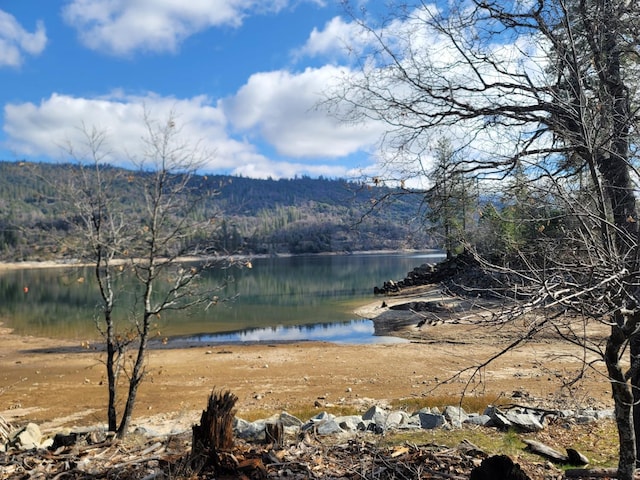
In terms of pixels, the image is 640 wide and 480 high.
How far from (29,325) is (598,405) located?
A: 35.4 m

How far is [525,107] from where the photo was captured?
498cm

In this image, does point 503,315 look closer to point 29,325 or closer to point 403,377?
point 403,377

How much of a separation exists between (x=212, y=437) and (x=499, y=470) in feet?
8.08

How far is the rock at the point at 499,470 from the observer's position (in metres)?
3.65

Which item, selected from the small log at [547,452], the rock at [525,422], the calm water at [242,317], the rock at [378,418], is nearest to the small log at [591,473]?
the small log at [547,452]

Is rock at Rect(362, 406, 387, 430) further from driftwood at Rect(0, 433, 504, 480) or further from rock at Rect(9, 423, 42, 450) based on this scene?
rock at Rect(9, 423, 42, 450)

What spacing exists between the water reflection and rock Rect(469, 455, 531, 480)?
70.8 ft

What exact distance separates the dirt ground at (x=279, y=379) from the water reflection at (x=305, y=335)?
2196 mm

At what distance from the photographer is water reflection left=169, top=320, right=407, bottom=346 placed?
26.8 meters

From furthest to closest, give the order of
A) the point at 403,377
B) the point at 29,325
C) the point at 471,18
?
the point at 29,325, the point at 403,377, the point at 471,18

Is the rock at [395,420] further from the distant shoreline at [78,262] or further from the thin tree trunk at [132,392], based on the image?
the thin tree trunk at [132,392]

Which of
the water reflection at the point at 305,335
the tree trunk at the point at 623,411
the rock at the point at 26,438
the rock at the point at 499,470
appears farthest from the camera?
the water reflection at the point at 305,335

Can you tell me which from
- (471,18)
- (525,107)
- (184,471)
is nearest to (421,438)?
(184,471)

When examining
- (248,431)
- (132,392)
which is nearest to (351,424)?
(248,431)
